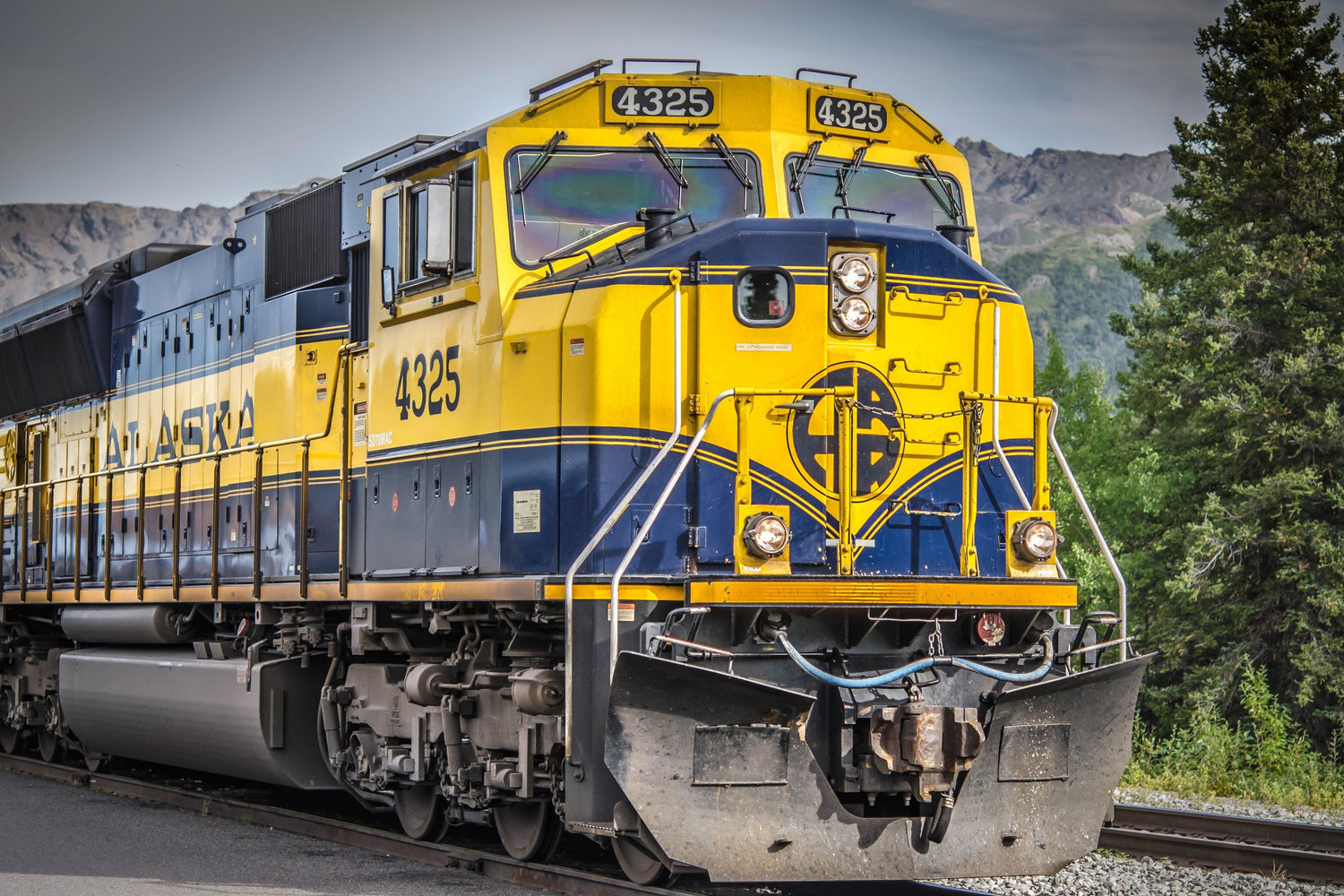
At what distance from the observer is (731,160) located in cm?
771

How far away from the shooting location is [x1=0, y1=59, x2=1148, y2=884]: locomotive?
22.0ft

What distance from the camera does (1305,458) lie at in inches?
859

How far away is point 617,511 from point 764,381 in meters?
0.98

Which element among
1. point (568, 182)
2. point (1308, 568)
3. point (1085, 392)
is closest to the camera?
point (568, 182)

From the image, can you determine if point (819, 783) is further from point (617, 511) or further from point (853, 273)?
point (853, 273)

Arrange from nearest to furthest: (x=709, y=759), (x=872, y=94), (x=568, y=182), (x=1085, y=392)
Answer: (x=709, y=759)
(x=568, y=182)
(x=872, y=94)
(x=1085, y=392)

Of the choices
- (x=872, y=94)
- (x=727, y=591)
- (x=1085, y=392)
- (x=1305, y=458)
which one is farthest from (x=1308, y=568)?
(x=1085, y=392)

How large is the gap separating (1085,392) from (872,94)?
43.0 m

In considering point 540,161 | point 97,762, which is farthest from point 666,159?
point 97,762

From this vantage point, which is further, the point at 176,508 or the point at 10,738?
the point at 10,738

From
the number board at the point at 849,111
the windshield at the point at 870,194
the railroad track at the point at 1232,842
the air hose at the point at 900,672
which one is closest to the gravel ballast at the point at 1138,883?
the railroad track at the point at 1232,842

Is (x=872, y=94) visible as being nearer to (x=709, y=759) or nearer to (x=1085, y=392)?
(x=709, y=759)

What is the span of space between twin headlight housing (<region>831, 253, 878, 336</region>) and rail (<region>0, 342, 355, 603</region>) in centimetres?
336

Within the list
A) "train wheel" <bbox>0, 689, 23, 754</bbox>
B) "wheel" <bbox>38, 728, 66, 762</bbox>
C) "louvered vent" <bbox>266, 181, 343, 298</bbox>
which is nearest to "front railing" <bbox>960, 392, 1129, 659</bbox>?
"louvered vent" <bbox>266, 181, 343, 298</bbox>
